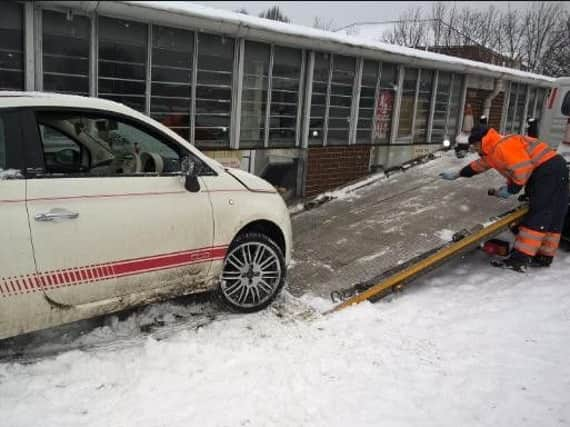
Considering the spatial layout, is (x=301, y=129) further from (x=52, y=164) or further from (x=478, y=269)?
(x=52, y=164)

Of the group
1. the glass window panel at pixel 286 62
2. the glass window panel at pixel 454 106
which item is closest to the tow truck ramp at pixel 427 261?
the glass window panel at pixel 286 62

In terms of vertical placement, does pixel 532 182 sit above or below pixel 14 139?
below

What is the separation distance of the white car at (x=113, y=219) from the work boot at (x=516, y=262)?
2860 millimetres

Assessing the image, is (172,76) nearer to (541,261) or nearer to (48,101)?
(48,101)

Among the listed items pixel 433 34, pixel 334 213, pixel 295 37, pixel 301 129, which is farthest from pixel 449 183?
pixel 433 34

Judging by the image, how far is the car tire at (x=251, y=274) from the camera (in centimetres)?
431

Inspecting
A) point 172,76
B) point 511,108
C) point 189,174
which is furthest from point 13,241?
point 511,108

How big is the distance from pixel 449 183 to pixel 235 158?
11.1 feet

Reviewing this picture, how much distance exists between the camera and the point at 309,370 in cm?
355

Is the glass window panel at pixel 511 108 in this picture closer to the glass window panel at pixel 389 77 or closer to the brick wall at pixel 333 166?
the glass window panel at pixel 389 77

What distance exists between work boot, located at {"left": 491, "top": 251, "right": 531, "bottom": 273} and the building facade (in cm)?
384

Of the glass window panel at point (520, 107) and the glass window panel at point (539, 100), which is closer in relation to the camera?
the glass window panel at point (520, 107)

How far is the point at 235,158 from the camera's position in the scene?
7922 millimetres

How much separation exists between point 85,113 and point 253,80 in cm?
476
